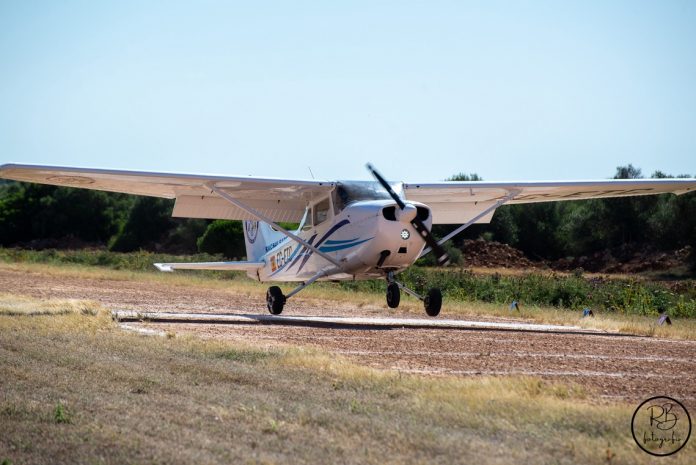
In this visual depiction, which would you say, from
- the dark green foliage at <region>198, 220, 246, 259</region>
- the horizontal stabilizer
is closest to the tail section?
the horizontal stabilizer

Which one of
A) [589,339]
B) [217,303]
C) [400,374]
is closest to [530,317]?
[589,339]

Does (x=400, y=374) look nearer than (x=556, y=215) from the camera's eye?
Yes

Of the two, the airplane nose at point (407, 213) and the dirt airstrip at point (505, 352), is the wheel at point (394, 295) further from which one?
the airplane nose at point (407, 213)

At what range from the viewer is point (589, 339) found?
15.6 meters

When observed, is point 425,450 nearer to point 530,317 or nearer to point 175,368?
point 175,368

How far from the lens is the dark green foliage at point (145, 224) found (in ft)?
240

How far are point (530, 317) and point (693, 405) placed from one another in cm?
1363

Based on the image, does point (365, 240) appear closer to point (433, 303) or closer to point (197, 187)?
point (433, 303)

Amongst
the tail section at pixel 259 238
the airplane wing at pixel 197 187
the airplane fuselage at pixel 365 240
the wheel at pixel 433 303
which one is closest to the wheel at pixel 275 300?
the airplane fuselage at pixel 365 240

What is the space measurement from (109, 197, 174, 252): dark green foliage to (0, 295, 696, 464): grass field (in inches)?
2485

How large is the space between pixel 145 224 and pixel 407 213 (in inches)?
2357

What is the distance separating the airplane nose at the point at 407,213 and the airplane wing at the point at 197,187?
2.37 m

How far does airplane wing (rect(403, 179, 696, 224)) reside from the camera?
19797mm

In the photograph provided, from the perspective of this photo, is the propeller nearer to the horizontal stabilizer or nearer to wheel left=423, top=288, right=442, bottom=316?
wheel left=423, top=288, right=442, bottom=316
